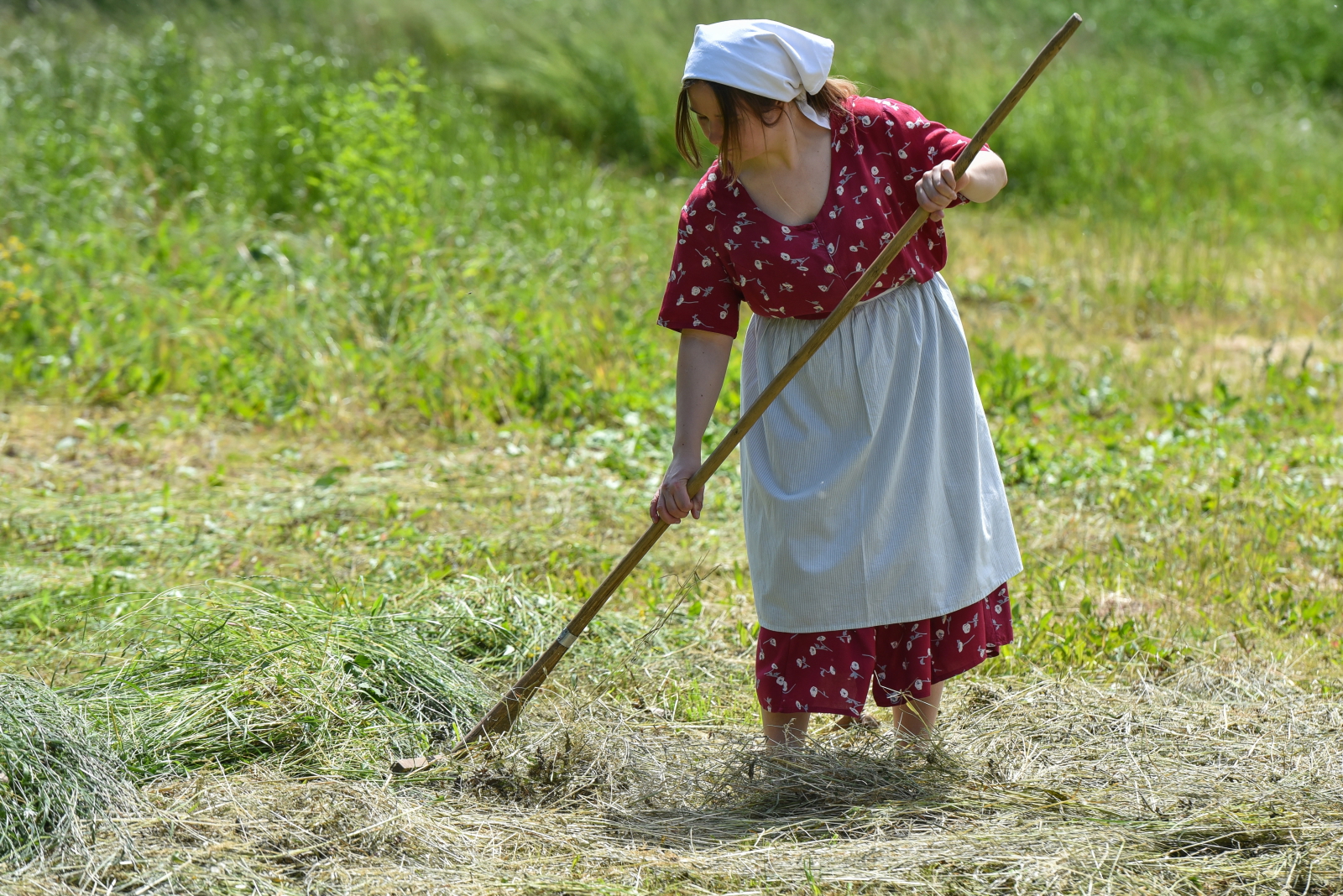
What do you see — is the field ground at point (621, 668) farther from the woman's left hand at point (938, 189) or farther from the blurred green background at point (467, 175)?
the woman's left hand at point (938, 189)

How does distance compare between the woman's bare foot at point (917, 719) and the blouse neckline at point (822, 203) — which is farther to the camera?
the woman's bare foot at point (917, 719)

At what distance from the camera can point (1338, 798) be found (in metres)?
2.27

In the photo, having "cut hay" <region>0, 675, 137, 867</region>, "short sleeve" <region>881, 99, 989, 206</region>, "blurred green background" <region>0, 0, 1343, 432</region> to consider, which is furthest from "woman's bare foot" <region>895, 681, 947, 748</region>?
"blurred green background" <region>0, 0, 1343, 432</region>

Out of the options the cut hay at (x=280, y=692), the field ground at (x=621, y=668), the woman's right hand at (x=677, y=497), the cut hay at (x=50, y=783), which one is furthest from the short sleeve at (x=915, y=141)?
the cut hay at (x=50, y=783)

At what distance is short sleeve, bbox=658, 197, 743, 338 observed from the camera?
2379 millimetres

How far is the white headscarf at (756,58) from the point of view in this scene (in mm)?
2148

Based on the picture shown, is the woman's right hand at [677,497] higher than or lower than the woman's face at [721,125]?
lower

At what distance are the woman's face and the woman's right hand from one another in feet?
1.94

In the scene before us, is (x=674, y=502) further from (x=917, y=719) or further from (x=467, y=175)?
(x=467, y=175)

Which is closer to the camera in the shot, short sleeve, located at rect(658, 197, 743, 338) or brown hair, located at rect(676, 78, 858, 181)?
brown hair, located at rect(676, 78, 858, 181)

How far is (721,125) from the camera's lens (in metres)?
2.23

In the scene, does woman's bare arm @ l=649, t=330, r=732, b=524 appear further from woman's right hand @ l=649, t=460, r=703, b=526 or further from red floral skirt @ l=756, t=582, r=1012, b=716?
red floral skirt @ l=756, t=582, r=1012, b=716

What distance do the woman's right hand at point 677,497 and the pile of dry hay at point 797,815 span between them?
50 cm

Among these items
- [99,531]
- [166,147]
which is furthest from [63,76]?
[99,531]
